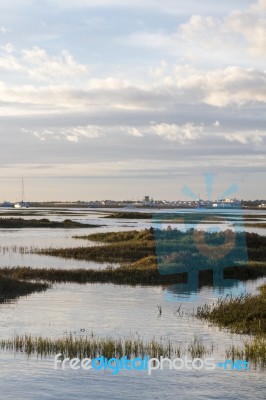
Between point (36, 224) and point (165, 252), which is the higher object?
point (36, 224)

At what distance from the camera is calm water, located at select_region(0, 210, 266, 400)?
56.4ft

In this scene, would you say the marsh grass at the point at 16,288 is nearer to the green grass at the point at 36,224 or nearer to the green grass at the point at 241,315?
the green grass at the point at 241,315

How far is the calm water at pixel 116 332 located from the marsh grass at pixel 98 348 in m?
0.63

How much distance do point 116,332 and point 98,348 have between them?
10.4 feet

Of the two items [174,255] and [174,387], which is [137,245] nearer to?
[174,255]

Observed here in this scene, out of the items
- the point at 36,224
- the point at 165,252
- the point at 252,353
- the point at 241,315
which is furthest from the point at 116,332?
the point at 36,224

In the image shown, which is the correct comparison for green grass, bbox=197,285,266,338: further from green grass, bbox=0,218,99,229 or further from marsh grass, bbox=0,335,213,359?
green grass, bbox=0,218,99,229

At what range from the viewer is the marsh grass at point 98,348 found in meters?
20.0

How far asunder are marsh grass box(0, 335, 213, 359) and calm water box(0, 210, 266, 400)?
631 mm

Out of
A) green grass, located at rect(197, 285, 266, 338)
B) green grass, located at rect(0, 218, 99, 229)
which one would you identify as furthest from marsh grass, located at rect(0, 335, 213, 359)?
green grass, located at rect(0, 218, 99, 229)

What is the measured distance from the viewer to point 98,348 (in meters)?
20.3

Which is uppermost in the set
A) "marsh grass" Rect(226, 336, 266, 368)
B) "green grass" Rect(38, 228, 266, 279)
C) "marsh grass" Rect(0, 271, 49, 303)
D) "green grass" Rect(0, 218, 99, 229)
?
"green grass" Rect(0, 218, 99, 229)

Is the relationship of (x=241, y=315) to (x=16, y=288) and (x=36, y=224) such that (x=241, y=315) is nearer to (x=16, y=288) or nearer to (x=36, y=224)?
(x=16, y=288)

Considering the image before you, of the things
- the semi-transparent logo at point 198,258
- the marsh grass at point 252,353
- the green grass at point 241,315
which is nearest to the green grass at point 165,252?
the semi-transparent logo at point 198,258
